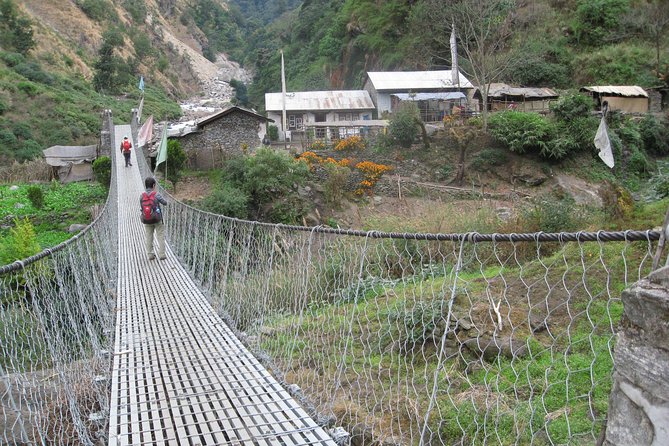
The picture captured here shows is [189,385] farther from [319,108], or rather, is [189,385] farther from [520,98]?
[319,108]

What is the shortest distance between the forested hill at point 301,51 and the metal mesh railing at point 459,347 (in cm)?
1748

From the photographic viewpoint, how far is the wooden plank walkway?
2559 millimetres

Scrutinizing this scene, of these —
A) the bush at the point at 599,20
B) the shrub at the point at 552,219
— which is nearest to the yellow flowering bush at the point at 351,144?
the shrub at the point at 552,219

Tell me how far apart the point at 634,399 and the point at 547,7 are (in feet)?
94.5

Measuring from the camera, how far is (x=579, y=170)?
16703 millimetres

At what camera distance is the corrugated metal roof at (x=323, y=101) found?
79.6ft

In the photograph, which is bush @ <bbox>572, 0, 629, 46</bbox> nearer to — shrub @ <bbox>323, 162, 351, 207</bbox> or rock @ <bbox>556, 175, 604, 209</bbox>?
rock @ <bbox>556, 175, 604, 209</bbox>

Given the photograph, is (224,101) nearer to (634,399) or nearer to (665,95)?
(665,95)

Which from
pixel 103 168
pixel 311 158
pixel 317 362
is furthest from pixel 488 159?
pixel 317 362

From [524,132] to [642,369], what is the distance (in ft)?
55.0

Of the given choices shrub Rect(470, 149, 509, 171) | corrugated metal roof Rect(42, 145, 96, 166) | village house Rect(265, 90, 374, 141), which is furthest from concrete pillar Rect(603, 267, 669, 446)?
village house Rect(265, 90, 374, 141)

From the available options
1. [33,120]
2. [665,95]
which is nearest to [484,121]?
[665,95]

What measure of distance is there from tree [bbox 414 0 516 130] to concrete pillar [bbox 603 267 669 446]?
57.0 feet

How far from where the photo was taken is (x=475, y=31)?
23.2 m
